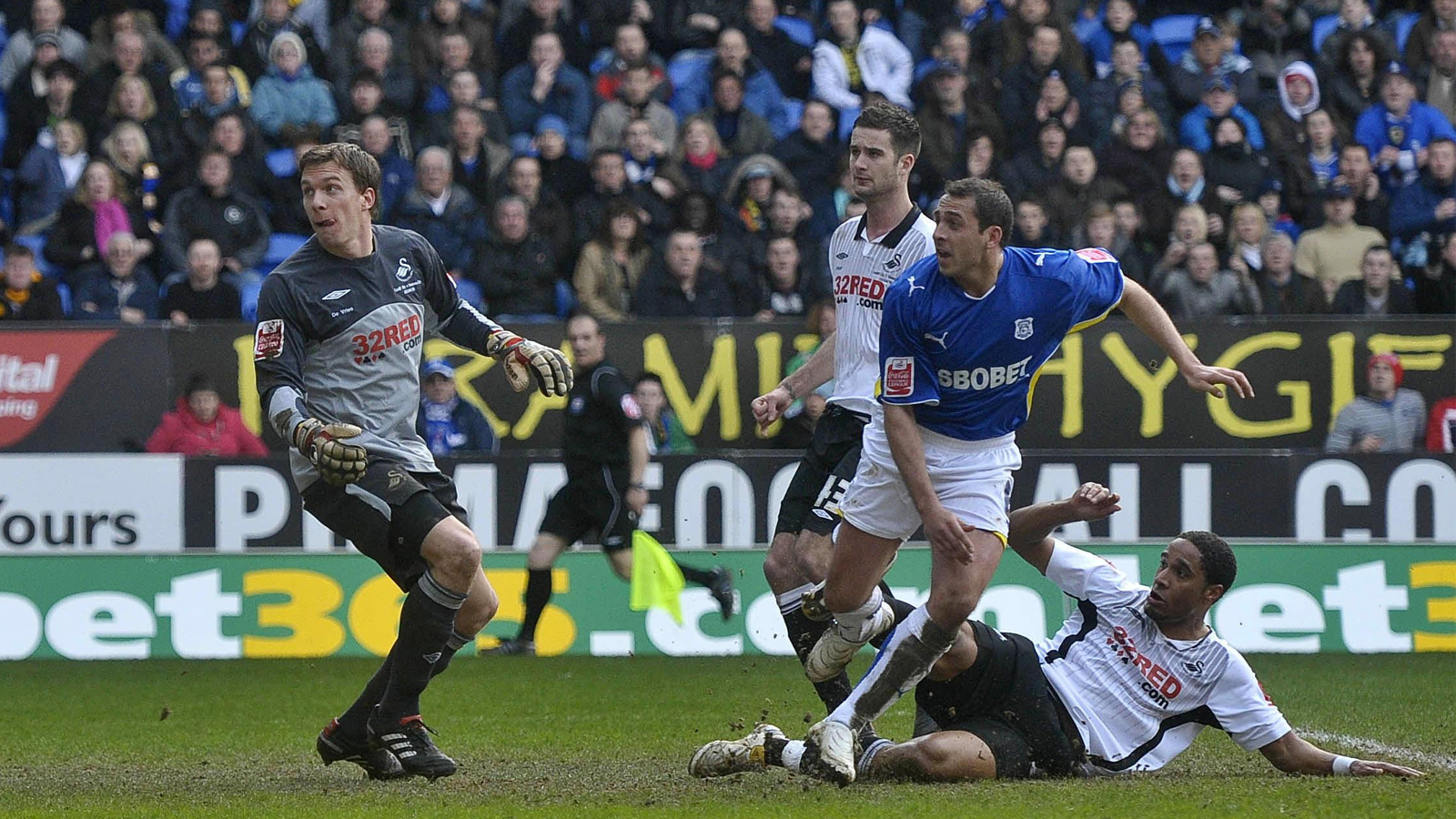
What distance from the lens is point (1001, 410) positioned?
6.60m

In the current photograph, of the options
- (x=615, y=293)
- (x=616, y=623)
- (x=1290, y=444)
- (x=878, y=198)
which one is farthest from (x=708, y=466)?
(x=878, y=198)

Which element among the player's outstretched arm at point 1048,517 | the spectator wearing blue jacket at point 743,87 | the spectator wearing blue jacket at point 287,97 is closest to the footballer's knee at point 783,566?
the player's outstretched arm at point 1048,517

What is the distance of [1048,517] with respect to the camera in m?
6.82

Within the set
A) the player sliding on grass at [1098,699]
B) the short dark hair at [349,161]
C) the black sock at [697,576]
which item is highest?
the short dark hair at [349,161]

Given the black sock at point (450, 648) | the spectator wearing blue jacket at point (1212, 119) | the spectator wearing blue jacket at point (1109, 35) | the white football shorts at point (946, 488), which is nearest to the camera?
the white football shorts at point (946, 488)

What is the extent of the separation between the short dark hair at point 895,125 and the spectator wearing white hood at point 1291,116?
10106 millimetres

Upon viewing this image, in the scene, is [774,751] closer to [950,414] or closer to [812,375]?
[950,414]

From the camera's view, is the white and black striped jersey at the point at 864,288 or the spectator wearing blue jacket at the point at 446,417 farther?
the spectator wearing blue jacket at the point at 446,417

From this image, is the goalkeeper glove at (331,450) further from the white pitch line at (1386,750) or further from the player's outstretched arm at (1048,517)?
the white pitch line at (1386,750)

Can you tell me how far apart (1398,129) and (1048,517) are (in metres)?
11.2

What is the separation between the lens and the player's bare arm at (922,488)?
627cm

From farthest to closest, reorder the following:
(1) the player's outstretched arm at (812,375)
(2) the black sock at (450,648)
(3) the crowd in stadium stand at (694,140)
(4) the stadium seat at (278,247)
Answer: (4) the stadium seat at (278,247)
(3) the crowd in stadium stand at (694,140)
(1) the player's outstretched arm at (812,375)
(2) the black sock at (450,648)

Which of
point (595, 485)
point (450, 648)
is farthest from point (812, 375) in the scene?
point (595, 485)

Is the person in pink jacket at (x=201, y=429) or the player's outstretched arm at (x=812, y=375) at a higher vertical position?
the player's outstretched arm at (x=812, y=375)
